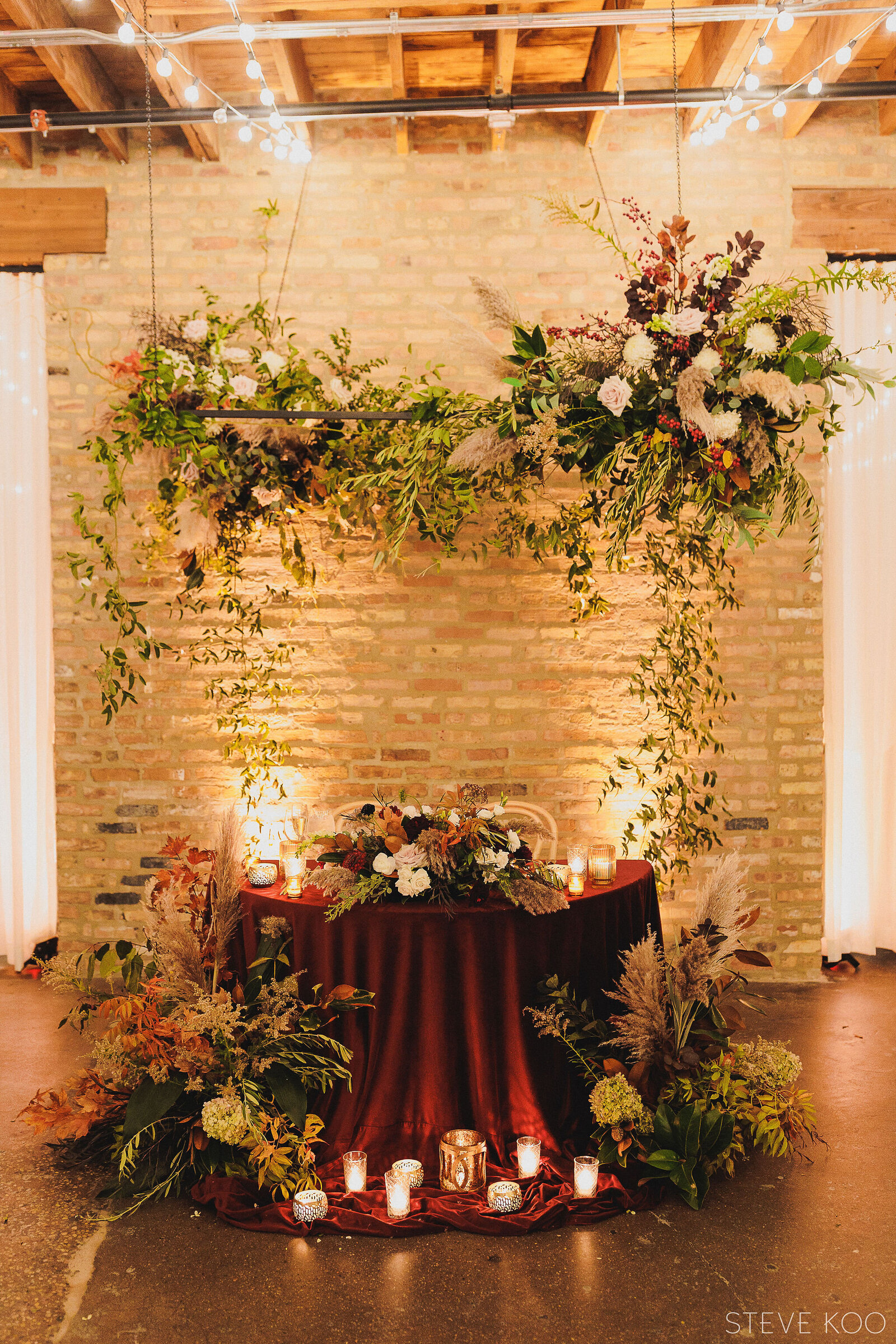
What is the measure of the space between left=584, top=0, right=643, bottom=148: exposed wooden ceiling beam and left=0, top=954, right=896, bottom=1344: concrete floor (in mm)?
3942

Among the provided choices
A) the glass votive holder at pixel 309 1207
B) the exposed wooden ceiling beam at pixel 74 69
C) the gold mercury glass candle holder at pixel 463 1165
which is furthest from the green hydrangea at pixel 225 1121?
the exposed wooden ceiling beam at pixel 74 69

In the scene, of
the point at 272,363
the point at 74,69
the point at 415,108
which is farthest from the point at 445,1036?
the point at 74,69

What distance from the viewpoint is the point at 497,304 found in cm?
285

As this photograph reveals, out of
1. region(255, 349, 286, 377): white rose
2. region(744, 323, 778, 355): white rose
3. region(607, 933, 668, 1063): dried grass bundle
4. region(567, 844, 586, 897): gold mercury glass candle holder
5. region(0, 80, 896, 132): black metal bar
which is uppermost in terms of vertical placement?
region(0, 80, 896, 132): black metal bar

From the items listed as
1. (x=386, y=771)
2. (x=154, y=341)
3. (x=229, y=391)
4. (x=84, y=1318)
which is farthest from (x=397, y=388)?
(x=84, y=1318)

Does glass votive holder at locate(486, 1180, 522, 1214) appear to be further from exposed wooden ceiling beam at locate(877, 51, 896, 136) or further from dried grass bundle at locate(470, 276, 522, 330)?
exposed wooden ceiling beam at locate(877, 51, 896, 136)

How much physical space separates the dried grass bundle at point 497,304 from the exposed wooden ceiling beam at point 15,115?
2506 mm

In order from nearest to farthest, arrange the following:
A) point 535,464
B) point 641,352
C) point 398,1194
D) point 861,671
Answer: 1. point 398,1194
2. point 641,352
3. point 535,464
4. point 861,671

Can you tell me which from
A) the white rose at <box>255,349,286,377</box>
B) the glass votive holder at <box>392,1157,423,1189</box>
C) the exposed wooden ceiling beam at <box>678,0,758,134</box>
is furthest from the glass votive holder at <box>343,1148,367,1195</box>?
the exposed wooden ceiling beam at <box>678,0,758,134</box>

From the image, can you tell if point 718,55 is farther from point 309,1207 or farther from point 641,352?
point 309,1207

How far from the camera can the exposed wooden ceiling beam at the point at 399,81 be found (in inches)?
139

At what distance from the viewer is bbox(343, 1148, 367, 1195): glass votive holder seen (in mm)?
2510

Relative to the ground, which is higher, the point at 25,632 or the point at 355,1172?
the point at 25,632

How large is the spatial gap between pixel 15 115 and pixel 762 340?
134 inches
